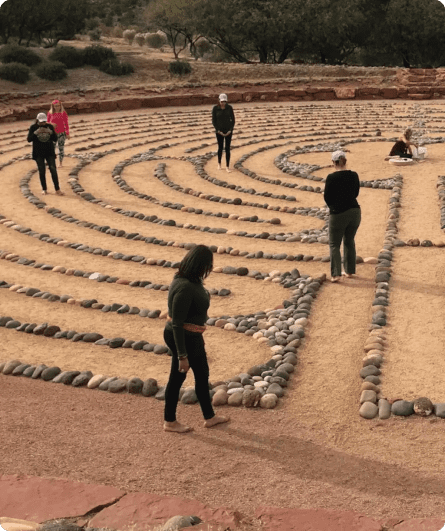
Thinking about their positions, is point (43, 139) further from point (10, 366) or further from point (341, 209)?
point (10, 366)

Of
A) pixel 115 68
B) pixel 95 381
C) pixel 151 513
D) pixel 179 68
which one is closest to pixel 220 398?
pixel 95 381

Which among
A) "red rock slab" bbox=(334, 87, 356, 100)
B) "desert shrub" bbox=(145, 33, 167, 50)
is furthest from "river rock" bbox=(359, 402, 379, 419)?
"desert shrub" bbox=(145, 33, 167, 50)

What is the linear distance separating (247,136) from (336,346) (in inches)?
563

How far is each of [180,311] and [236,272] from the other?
450 centimetres

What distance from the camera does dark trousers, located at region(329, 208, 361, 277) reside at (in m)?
10.3

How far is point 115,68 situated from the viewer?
36281 mm

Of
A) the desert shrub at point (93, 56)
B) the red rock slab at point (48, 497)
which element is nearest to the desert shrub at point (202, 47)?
the desert shrub at point (93, 56)

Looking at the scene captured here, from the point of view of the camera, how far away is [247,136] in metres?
22.0

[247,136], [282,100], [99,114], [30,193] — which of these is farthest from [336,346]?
[282,100]

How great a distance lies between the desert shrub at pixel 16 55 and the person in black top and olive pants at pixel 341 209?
28.3 m

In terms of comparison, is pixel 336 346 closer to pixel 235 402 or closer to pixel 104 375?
pixel 235 402

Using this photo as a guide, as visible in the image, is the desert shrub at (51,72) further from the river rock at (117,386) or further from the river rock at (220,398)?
the river rock at (220,398)

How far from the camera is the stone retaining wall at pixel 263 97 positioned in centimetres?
2920

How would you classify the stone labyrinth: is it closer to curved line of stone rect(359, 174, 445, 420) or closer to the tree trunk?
curved line of stone rect(359, 174, 445, 420)
